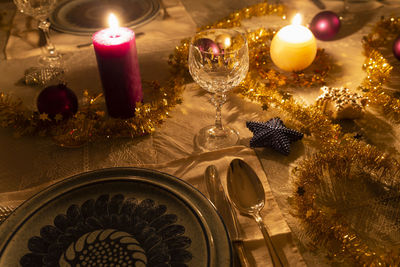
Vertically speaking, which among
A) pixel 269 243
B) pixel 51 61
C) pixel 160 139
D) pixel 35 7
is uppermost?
pixel 35 7

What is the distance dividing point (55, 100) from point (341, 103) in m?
0.62

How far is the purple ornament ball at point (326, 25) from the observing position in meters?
1.09

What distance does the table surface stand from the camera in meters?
0.72

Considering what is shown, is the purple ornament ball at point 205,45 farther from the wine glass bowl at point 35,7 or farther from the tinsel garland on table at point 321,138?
the wine glass bowl at point 35,7

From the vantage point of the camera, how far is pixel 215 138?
2.62 ft

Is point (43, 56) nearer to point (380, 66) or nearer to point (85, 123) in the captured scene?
point (85, 123)

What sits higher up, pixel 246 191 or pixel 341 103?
pixel 341 103

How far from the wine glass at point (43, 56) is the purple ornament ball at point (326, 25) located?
29.7 inches

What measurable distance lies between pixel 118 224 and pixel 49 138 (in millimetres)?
372

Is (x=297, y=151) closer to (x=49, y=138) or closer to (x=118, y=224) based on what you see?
(x=118, y=224)

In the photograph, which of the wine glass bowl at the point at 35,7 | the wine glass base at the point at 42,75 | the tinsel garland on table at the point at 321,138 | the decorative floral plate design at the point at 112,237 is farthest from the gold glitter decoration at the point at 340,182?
the wine glass bowl at the point at 35,7

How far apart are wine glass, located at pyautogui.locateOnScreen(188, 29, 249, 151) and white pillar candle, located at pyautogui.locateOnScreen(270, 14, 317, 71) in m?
0.19

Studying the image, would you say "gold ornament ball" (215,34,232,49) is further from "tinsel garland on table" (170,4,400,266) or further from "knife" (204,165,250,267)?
"knife" (204,165,250,267)

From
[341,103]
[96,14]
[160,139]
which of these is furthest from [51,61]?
[341,103]
